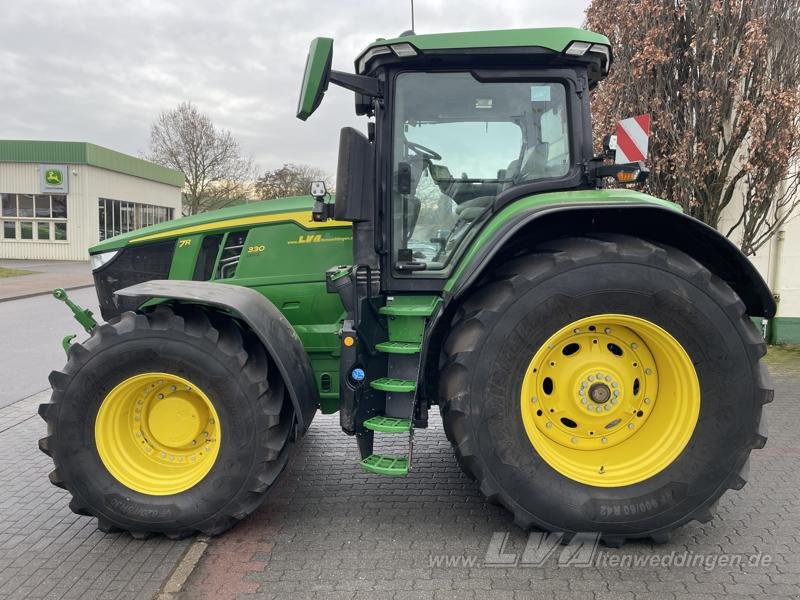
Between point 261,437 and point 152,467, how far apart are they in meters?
A: 0.68

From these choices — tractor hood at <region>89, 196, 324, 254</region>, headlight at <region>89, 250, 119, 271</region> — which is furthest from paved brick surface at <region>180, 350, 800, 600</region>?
headlight at <region>89, 250, 119, 271</region>

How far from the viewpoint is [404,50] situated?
3.20 metres

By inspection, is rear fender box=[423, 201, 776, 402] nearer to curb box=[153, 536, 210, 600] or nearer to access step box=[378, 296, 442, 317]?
access step box=[378, 296, 442, 317]

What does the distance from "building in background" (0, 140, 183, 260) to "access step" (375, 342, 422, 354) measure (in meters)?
28.6

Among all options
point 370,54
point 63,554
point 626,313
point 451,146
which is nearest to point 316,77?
point 370,54

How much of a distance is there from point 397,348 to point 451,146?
113 centimetres

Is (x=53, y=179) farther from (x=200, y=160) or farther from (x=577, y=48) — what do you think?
(x=577, y=48)

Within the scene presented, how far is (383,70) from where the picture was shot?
10.9ft

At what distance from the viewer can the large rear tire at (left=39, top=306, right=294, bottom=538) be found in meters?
3.13

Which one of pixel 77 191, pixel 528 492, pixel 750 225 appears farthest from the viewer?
pixel 77 191

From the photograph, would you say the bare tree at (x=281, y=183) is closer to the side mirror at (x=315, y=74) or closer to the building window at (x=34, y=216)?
the building window at (x=34, y=216)

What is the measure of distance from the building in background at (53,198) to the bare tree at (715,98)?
25.9 metres

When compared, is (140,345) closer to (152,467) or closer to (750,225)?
(152,467)

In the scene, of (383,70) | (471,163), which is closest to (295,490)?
(471,163)
